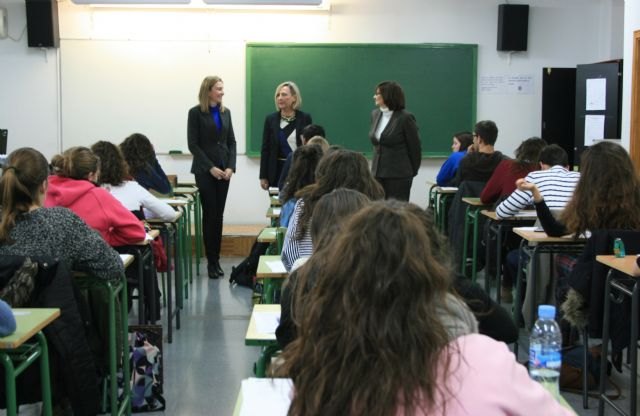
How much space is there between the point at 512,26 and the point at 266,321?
6944mm

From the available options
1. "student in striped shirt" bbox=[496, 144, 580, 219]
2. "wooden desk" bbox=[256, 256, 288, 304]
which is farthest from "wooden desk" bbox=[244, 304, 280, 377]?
"student in striped shirt" bbox=[496, 144, 580, 219]

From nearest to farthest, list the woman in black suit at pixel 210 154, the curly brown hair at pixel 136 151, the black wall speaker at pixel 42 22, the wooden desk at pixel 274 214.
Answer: the curly brown hair at pixel 136 151 < the wooden desk at pixel 274 214 < the woman in black suit at pixel 210 154 < the black wall speaker at pixel 42 22

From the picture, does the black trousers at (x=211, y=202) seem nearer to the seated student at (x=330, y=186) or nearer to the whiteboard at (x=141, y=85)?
the whiteboard at (x=141, y=85)

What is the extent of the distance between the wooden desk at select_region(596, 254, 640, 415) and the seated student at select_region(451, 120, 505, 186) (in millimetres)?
3073

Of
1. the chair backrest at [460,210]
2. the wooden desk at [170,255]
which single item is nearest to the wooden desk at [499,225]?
the chair backrest at [460,210]

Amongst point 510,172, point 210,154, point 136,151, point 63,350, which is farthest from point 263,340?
point 210,154

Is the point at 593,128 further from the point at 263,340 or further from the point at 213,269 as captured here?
the point at 263,340

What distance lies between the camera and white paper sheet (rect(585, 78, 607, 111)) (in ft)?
26.7

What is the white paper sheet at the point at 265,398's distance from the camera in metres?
1.95

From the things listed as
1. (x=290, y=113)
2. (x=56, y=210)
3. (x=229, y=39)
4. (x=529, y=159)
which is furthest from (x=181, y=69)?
(x=56, y=210)

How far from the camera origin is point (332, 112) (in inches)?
357

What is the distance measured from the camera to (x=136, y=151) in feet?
19.2

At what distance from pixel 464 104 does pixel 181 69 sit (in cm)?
311

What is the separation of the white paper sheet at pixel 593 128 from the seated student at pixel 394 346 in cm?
724
